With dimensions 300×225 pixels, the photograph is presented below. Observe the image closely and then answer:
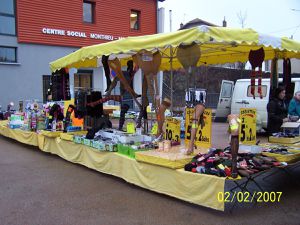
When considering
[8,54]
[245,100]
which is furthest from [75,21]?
[245,100]

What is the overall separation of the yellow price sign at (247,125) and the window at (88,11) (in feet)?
45.1

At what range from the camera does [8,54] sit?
15.3 meters

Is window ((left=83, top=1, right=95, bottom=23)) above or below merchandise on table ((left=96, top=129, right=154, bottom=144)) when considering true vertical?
above

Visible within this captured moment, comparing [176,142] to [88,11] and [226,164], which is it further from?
[88,11]

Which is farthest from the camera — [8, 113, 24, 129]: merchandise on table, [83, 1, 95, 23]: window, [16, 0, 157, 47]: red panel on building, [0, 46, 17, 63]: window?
[83, 1, 95, 23]: window

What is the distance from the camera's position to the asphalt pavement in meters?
4.06

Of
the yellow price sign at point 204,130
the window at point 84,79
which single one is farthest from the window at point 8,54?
the yellow price sign at point 204,130

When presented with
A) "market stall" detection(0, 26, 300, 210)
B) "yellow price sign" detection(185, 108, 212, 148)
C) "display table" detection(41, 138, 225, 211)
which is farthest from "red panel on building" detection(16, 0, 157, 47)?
"yellow price sign" detection(185, 108, 212, 148)

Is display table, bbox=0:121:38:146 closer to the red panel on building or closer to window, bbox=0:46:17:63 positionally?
window, bbox=0:46:17:63

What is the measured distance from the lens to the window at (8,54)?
1506cm

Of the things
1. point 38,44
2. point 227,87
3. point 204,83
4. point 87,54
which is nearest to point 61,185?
point 87,54

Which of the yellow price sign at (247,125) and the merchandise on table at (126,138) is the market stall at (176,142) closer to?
the merchandise on table at (126,138)

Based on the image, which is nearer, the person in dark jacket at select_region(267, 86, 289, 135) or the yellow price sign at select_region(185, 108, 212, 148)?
the yellow price sign at select_region(185, 108, 212, 148)
